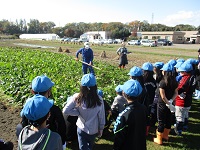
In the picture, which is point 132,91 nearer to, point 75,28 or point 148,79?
point 148,79

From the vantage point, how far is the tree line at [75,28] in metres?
Answer: 93.1

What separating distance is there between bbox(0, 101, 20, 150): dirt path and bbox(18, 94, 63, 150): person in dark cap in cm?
267

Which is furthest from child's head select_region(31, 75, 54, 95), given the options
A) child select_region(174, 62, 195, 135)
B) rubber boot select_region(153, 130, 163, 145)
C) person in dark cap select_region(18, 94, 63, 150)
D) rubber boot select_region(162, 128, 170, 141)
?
child select_region(174, 62, 195, 135)

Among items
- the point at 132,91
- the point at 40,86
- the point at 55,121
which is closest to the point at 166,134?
the point at 132,91

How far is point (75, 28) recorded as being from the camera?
11344 centimetres

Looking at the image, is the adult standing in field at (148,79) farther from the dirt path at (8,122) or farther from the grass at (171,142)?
the dirt path at (8,122)

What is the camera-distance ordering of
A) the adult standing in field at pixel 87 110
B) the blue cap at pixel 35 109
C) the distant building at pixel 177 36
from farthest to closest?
the distant building at pixel 177 36, the adult standing in field at pixel 87 110, the blue cap at pixel 35 109

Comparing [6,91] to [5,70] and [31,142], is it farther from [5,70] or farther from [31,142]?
[31,142]

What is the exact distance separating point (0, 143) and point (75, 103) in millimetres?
1207

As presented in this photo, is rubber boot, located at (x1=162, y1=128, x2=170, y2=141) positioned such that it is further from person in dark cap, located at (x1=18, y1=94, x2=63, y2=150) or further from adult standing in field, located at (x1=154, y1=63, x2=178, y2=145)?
person in dark cap, located at (x1=18, y1=94, x2=63, y2=150)

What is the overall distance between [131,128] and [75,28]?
374ft

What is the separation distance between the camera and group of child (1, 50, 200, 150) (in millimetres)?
2293

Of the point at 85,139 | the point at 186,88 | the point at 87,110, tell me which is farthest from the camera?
→ the point at 186,88

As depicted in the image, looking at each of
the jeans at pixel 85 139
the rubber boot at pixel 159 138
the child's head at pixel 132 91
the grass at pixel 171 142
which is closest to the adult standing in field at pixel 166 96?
the rubber boot at pixel 159 138
